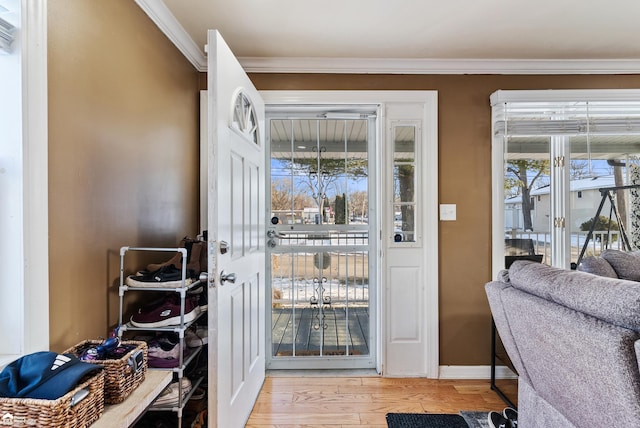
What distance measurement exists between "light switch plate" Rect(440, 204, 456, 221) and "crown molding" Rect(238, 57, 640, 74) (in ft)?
3.35

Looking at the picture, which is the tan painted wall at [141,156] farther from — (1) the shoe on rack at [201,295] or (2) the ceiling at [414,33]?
(1) the shoe on rack at [201,295]

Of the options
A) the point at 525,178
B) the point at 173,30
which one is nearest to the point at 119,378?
the point at 173,30

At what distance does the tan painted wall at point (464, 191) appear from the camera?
2383 mm

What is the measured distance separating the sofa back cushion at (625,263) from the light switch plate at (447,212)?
890 mm

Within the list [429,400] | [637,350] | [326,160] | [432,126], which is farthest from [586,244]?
[326,160]

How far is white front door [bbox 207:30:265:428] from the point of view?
1.39 metres

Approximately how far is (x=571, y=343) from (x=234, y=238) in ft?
4.77

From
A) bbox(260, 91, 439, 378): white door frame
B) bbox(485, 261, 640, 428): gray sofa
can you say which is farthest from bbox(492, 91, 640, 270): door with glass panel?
bbox(485, 261, 640, 428): gray sofa

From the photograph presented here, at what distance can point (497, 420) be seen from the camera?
1.84 m

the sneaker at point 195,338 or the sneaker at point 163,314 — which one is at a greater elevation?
the sneaker at point 163,314

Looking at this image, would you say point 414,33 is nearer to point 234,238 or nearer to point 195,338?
point 234,238

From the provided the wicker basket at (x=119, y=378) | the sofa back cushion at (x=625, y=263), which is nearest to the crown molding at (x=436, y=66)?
the sofa back cushion at (x=625, y=263)

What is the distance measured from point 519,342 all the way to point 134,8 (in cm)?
245

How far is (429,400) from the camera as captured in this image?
209 centimetres
